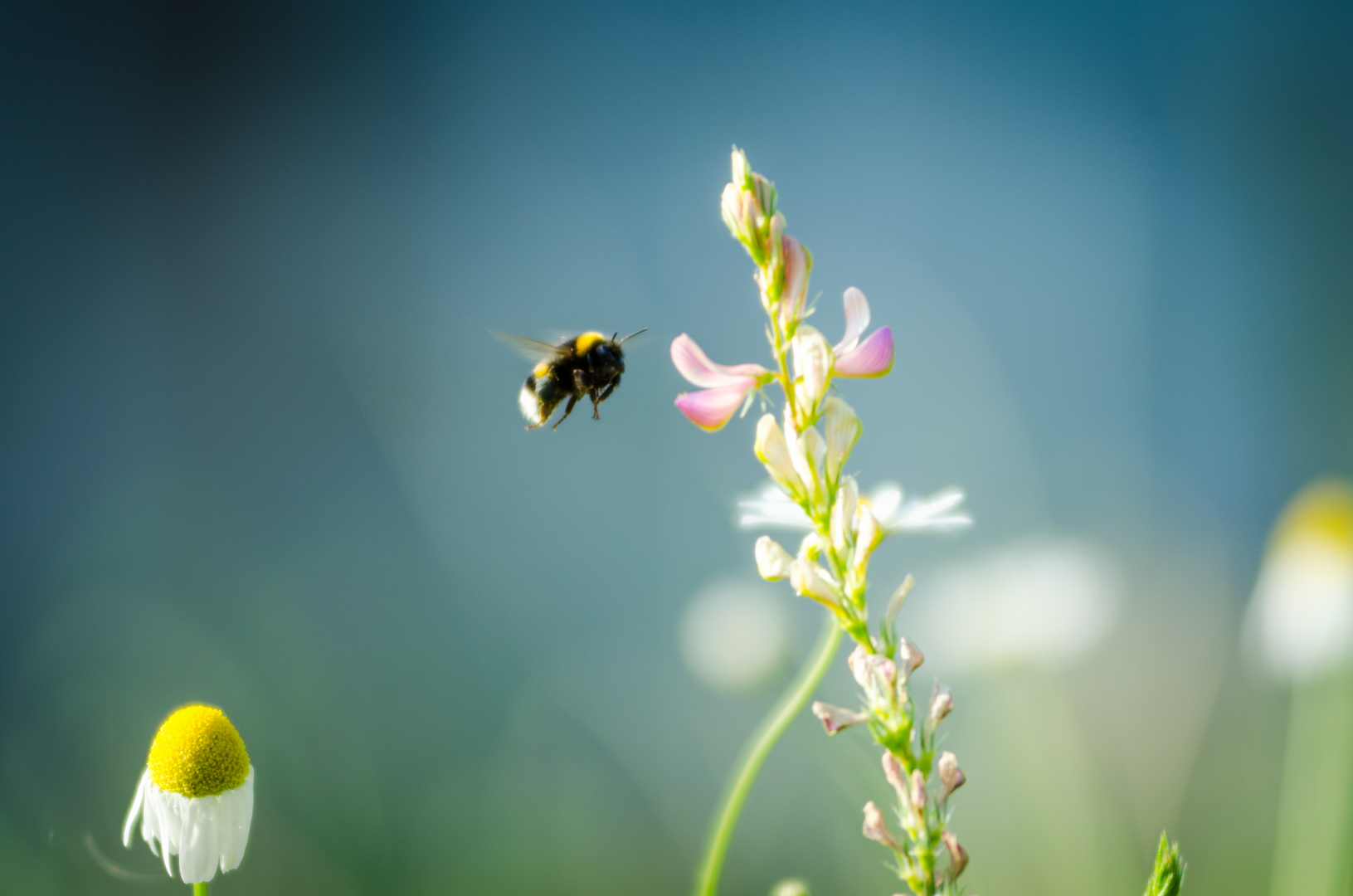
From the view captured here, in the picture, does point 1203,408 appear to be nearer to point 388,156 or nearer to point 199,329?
point 388,156

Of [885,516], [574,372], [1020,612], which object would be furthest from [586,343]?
[1020,612]

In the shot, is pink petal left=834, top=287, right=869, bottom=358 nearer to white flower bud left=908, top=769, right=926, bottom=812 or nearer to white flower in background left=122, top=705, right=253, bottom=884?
white flower bud left=908, top=769, right=926, bottom=812

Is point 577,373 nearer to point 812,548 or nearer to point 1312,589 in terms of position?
point 812,548

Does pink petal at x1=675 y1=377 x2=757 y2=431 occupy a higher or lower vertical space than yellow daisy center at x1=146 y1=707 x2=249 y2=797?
higher

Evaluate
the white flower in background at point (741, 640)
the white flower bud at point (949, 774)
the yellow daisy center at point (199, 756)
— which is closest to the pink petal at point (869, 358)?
the white flower bud at point (949, 774)

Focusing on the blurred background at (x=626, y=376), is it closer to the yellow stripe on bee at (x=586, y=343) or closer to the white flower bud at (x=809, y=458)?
the yellow stripe on bee at (x=586, y=343)

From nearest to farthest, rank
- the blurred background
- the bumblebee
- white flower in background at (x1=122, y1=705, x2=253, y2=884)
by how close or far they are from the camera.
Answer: white flower in background at (x1=122, y1=705, x2=253, y2=884) → the bumblebee → the blurred background

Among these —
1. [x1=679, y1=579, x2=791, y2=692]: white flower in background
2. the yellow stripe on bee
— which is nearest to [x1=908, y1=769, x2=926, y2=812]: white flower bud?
the yellow stripe on bee
